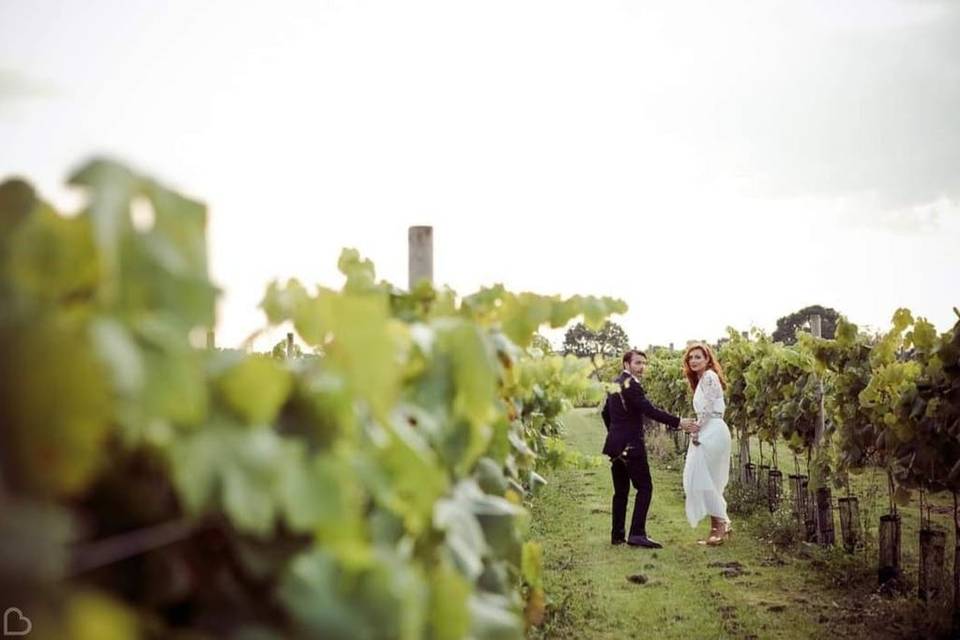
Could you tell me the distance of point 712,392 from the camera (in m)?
9.36

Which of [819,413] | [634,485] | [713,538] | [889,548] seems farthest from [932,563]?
[819,413]


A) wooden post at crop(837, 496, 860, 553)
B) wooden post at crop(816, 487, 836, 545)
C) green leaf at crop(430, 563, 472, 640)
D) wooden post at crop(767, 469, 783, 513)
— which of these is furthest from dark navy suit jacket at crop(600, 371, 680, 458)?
green leaf at crop(430, 563, 472, 640)

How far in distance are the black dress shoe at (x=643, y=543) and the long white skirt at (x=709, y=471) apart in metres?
0.42

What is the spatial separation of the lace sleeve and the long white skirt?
0.18 metres

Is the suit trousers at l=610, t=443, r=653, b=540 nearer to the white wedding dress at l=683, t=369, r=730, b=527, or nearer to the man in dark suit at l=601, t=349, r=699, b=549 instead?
the man in dark suit at l=601, t=349, r=699, b=549

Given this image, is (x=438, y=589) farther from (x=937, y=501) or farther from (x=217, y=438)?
(x=937, y=501)

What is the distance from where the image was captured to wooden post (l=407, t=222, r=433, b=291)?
→ 3855 mm

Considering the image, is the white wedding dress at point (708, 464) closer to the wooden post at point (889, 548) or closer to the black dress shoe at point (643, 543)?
the black dress shoe at point (643, 543)

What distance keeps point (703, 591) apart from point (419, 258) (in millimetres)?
4994

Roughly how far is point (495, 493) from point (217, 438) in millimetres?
1398

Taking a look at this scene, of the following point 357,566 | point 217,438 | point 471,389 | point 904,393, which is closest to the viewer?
point 217,438

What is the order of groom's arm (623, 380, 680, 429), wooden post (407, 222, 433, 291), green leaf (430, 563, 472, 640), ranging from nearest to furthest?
green leaf (430, 563, 472, 640) < wooden post (407, 222, 433, 291) < groom's arm (623, 380, 680, 429)

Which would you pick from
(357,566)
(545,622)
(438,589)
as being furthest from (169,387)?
(545,622)

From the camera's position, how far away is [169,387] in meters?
0.95
